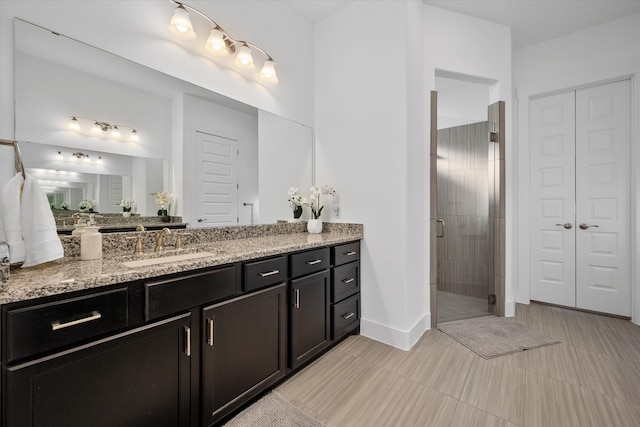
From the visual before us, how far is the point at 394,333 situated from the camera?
7.63 feet

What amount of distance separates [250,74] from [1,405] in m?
2.30

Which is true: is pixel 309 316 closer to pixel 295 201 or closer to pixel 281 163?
pixel 295 201

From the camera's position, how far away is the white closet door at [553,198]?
10.4 feet

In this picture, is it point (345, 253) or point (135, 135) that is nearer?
point (135, 135)

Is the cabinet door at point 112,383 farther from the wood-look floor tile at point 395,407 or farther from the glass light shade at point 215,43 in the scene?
Result: the glass light shade at point 215,43

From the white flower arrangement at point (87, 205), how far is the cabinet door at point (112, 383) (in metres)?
0.83

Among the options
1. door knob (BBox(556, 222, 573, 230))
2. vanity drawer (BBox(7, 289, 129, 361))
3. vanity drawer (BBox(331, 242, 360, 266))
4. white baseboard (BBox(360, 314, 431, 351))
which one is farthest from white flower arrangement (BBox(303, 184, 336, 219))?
door knob (BBox(556, 222, 573, 230))

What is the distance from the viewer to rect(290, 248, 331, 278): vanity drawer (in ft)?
6.05

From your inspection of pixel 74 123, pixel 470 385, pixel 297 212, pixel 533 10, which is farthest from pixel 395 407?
pixel 533 10

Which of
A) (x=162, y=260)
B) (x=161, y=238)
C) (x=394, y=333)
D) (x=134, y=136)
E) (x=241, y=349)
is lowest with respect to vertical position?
(x=394, y=333)

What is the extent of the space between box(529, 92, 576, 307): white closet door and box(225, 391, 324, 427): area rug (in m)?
3.33

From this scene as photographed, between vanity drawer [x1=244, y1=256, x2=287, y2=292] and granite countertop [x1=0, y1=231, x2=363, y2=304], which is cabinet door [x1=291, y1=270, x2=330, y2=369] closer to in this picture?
vanity drawer [x1=244, y1=256, x2=287, y2=292]

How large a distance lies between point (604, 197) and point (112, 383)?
14.6ft

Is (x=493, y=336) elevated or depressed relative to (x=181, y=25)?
depressed
